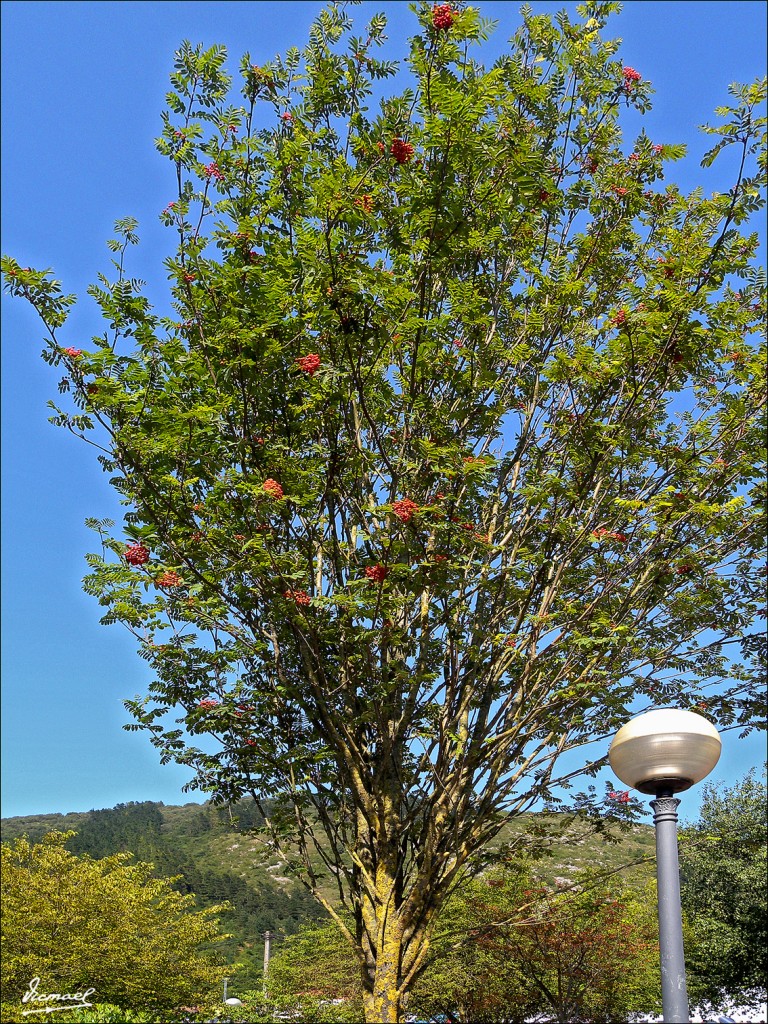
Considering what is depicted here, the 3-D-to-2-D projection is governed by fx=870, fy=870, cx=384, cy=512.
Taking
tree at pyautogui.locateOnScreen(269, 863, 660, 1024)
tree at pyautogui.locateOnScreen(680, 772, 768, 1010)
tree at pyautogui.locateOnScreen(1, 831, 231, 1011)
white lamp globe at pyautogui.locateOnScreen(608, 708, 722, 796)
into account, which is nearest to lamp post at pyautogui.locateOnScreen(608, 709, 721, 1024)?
white lamp globe at pyautogui.locateOnScreen(608, 708, 722, 796)

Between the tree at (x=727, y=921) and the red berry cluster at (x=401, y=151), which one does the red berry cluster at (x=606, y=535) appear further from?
the tree at (x=727, y=921)

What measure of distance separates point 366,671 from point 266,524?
5.06 ft

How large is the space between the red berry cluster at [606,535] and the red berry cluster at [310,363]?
9.23 feet

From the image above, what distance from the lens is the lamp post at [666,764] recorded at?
4.23 meters

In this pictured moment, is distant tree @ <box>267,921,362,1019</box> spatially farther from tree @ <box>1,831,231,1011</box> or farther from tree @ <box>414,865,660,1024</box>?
tree @ <box>1,831,231,1011</box>

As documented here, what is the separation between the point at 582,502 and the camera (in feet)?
26.3

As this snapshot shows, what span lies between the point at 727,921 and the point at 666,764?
23275mm

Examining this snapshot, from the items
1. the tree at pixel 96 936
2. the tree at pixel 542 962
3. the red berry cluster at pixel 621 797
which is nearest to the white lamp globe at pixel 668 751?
the red berry cluster at pixel 621 797

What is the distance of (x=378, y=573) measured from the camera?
254 inches

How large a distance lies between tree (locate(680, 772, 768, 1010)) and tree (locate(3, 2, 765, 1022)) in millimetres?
17537

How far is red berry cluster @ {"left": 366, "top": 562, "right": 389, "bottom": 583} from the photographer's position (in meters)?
6.43

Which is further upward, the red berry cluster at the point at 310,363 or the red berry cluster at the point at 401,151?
the red berry cluster at the point at 401,151

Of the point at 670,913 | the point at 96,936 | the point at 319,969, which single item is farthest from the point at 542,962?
the point at 670,913

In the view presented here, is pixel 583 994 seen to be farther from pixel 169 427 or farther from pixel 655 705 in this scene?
pixel 169 427
